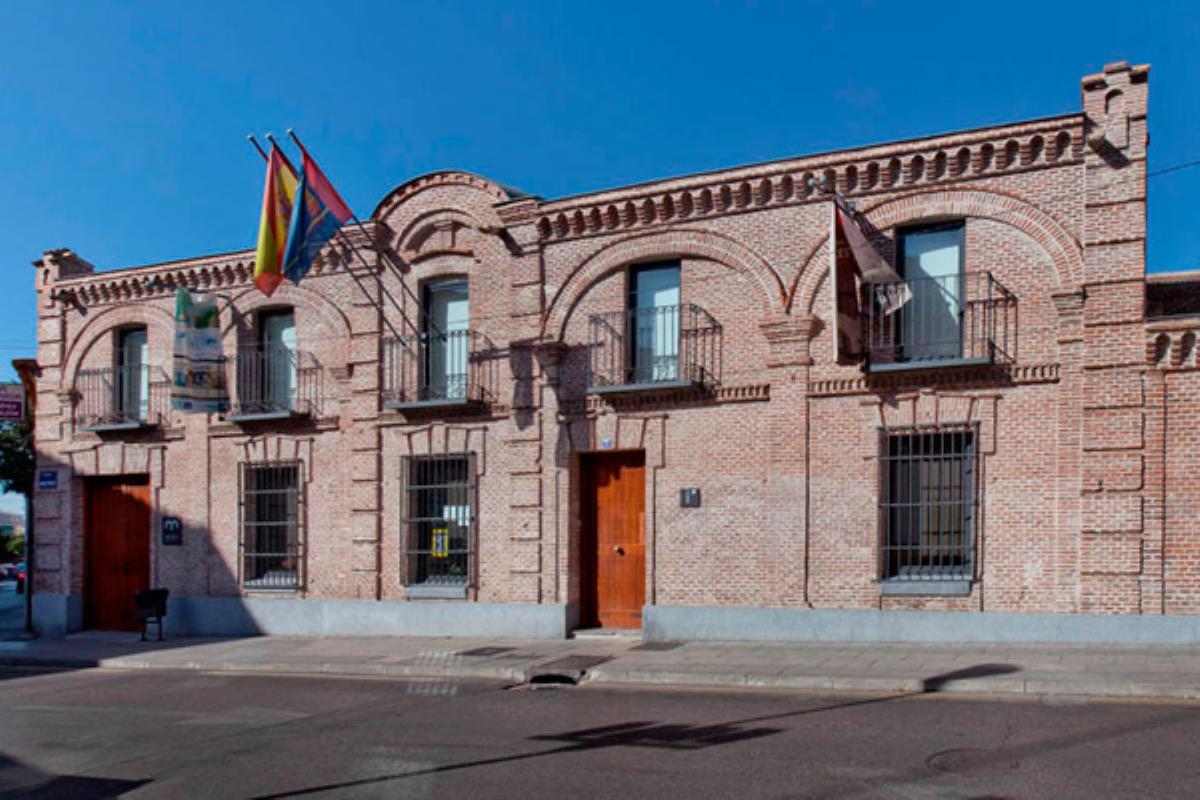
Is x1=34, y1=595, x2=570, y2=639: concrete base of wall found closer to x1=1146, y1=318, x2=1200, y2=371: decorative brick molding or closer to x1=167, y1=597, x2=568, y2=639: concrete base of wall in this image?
x1=167, y1=597, x2=568, y2=639: concrete base of wall

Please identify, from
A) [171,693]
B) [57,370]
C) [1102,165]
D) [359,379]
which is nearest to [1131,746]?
[1102,165]

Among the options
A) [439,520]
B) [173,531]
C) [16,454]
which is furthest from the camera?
[16,454]

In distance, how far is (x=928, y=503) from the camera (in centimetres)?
1362

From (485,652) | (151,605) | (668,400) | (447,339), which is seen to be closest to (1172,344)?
(668,400)

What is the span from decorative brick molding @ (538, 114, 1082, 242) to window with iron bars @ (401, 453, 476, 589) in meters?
4.12

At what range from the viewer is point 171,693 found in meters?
13.1

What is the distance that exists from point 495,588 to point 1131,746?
10.2 meters

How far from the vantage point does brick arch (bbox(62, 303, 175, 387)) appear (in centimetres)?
1984

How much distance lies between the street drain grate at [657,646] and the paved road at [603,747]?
7.33 ft

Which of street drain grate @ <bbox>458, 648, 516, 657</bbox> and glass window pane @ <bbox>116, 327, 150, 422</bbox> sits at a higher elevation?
glass window pane @ <bbox>116, 327, 150, 422</bbox>

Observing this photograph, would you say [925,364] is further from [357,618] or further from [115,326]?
[115,326]

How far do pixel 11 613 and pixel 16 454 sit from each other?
504 centimetres

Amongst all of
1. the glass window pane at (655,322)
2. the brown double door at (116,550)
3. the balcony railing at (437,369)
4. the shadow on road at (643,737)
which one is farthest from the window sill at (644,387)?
the brown double door at (116,550)

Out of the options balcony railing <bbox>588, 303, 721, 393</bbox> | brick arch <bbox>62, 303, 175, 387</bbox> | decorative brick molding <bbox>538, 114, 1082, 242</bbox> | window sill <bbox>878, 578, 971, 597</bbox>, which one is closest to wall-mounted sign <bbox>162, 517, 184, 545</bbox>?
brick arch <bbox>62, 303, 175, 387</bbox>
